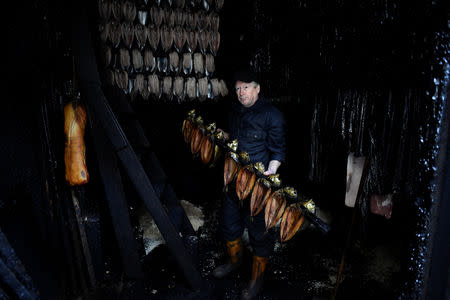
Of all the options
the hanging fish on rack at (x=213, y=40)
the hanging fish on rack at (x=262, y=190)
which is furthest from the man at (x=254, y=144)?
the hanging fish on rack at (x=213, y=40)

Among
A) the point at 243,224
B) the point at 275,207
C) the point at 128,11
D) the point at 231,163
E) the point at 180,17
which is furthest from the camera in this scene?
the point at 243,224

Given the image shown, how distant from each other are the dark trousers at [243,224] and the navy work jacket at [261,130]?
0.63 meters

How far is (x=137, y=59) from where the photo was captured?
2.92 m

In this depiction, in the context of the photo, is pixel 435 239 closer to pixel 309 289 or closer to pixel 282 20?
pixel 309 289

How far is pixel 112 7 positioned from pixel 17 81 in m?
1.24

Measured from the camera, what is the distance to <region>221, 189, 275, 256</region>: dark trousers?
2.90 m

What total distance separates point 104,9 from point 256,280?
364 cm

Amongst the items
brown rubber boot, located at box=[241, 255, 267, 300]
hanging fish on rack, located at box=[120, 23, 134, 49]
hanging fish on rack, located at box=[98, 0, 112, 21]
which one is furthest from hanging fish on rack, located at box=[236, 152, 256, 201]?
hanging fish on rack, located at box=[98, 0, 112, 21]

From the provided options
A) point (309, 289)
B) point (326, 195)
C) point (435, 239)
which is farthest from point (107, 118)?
point (326, 195)

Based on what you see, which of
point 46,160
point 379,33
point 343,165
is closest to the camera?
point 379,33

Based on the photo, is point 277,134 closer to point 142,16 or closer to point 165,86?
point 165,86

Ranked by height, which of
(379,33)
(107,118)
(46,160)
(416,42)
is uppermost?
(379,33)

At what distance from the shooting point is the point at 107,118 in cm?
233

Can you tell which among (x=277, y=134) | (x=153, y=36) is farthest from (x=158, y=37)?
(x=277, y=134)
